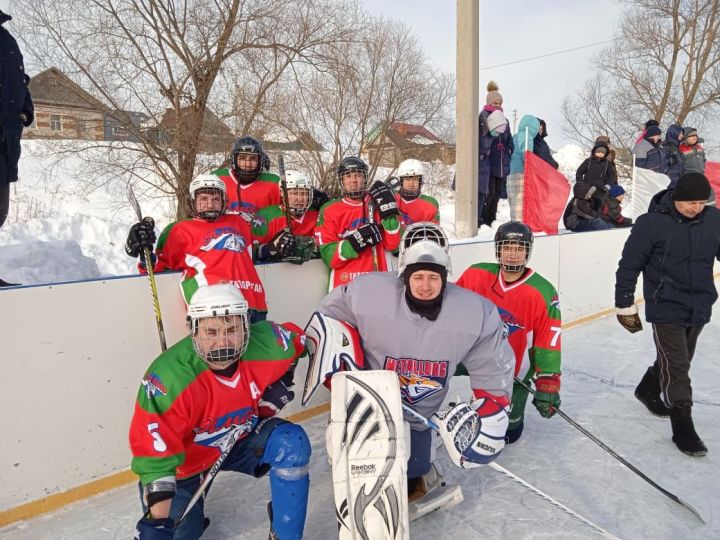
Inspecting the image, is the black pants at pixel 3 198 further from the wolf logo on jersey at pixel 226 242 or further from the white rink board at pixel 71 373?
the wolf logo on jersey at pixel 226 242

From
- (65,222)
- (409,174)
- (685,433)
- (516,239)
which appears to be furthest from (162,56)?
(685,433)

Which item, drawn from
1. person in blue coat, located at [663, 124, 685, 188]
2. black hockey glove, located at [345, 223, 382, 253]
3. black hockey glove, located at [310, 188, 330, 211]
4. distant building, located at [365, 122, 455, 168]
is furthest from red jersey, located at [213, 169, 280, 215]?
person in blue coat, located at [663, 124, 685, 188]

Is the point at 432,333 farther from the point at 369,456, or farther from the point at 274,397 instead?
the point at 274,397

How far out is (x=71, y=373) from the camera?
7.73 ft

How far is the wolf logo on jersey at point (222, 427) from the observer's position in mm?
1847

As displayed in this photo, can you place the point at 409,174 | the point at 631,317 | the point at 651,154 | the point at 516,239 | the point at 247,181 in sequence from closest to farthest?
1. the point at 516,239
2. the point at 631,317
3. the point at 247,181
4. the point at 409,174
5. the point at 651,154

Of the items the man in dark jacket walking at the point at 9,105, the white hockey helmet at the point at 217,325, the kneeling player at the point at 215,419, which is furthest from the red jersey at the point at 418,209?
the man in dark jacket walking at the point at 9,105

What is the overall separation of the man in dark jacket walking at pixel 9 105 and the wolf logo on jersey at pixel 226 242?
39.3 inches

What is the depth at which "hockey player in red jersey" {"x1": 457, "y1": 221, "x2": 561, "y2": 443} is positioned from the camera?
2723mm

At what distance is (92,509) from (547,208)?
5.42m

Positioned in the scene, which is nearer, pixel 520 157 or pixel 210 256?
pixel 210 256

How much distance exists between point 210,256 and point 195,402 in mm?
964

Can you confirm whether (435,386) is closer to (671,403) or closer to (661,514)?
(661,514)

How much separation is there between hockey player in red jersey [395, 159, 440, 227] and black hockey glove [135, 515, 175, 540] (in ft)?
7.83
